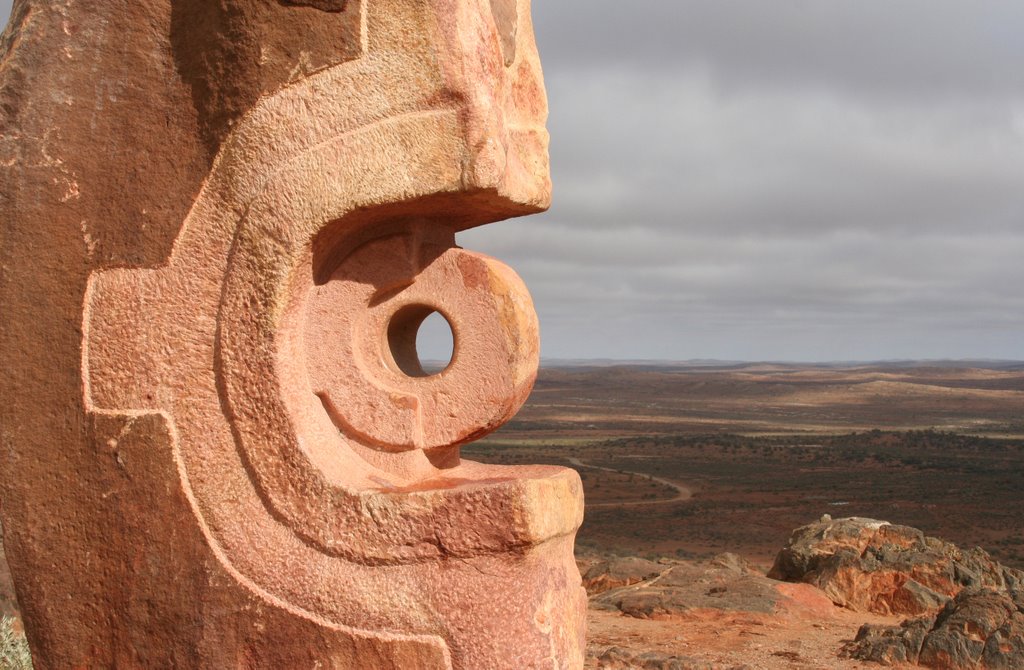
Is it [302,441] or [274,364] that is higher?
[274,364]

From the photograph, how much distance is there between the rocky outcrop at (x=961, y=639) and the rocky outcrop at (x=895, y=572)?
6.41 feet

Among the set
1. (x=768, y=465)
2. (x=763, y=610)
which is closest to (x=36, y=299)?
(x=763, y=610)

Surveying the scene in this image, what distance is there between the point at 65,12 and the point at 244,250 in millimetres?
1169

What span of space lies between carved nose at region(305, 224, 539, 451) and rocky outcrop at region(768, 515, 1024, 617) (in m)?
7.29

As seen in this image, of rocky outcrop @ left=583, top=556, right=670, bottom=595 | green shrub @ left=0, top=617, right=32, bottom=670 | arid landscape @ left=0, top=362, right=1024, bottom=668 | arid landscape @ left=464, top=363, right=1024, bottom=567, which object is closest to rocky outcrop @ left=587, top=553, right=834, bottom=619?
arid landscape @ left=0, top=362, right=1024, bottom=668

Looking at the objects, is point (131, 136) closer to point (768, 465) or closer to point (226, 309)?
point (226, 309)

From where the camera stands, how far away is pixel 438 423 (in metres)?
A: 3.92

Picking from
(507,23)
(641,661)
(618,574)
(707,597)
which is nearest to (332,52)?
(507,23)

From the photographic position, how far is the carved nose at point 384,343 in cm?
382

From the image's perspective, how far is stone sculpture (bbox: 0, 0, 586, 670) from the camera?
3.47 m

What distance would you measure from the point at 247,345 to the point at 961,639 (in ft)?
19.6

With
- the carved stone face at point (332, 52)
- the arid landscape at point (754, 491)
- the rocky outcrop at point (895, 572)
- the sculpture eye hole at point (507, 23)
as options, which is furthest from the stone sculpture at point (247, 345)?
the rocky outcrop at point (895, 572)

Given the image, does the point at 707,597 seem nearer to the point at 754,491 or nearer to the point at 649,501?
the point at 649,501

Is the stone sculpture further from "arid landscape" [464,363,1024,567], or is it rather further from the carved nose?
"arid landscape" [464,363,1024,567]
